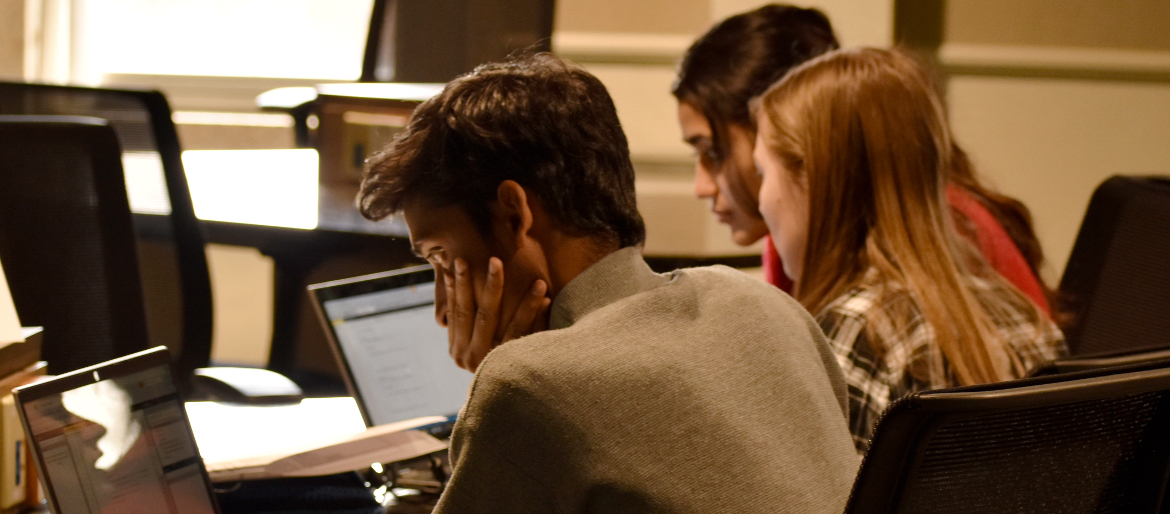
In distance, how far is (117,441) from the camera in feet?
2.56

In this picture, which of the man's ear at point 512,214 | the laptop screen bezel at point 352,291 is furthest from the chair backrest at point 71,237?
the man's ear at point 512,214

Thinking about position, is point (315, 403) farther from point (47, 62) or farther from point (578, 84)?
point (47, 62)

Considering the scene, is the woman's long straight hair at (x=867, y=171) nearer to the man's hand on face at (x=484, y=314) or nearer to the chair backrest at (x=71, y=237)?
the man's hand on face at (x=484, y=314)

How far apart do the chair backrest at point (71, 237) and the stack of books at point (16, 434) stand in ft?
1.55

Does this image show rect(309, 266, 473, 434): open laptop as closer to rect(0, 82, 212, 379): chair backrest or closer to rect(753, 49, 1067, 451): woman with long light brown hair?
rect(753, 49, 1067, 451): woman with long light brown hair

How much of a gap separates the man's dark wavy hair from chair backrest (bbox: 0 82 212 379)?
42.2 inches

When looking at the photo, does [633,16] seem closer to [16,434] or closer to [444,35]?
[444,35]

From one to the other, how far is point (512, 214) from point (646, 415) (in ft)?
0.69

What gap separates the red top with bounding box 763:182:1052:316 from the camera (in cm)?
147

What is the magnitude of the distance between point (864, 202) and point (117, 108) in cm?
128

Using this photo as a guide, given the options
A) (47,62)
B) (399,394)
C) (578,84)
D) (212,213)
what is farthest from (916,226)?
(47,62)

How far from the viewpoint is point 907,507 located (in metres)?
0.55

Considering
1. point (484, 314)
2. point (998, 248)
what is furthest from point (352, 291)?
point (998, 248)

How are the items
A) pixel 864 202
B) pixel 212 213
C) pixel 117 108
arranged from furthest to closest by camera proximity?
pixel 212 213
pixel 117 108
pixel 864 202
